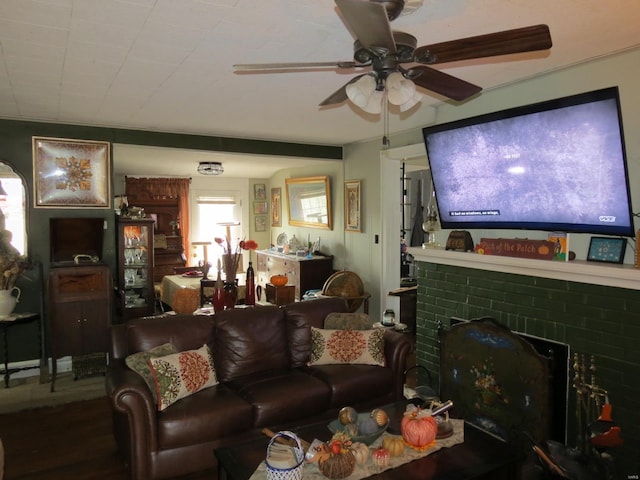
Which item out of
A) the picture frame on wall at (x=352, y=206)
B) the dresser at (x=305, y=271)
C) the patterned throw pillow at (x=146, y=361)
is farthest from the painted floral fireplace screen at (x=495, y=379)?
the dresser at (x=305, y=271)

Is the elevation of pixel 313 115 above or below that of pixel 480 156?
above

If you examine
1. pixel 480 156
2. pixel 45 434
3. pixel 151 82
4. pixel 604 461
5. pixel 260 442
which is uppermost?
pixel 151 82

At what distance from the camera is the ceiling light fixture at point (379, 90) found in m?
1.79

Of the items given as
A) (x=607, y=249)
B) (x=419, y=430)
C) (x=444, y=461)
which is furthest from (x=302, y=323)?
(x=607, y=249)

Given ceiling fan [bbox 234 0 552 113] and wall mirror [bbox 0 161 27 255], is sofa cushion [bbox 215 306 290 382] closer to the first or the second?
ceiling fan [bbox 234 0 552 113]

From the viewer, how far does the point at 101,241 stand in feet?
15.7

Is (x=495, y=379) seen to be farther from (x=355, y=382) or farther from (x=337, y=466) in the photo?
(x=337, y=466)

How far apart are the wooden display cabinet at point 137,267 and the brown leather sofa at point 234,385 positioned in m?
2.11

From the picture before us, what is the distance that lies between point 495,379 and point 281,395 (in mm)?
1477

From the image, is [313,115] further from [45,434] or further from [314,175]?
[45,434]

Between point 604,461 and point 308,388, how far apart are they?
1.69 metres

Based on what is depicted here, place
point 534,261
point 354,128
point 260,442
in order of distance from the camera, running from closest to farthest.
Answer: point 260,442 → point 534,261 → point 354,128

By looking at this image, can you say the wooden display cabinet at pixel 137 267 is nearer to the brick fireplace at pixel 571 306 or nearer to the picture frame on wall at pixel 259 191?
the brick fireplace at pixel 571 306

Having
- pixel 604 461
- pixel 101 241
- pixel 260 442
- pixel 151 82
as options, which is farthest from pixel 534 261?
pixel 101 241
